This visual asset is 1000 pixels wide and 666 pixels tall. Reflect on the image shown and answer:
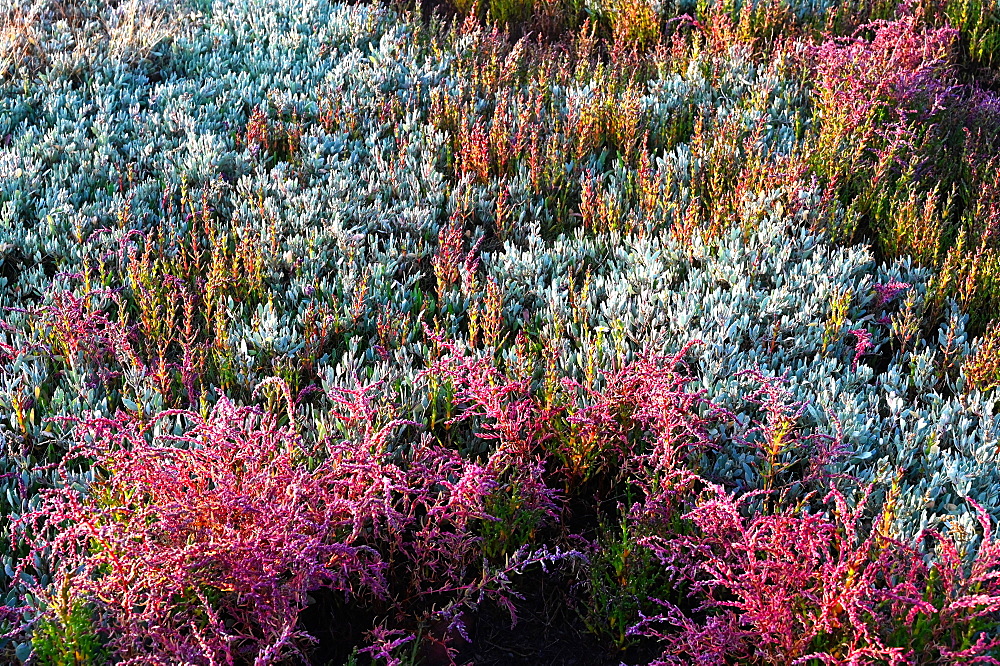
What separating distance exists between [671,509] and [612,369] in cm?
82

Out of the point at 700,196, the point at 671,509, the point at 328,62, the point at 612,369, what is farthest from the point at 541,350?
the point at 328,62

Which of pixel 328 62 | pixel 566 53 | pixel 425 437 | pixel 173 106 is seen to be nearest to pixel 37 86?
pixel 173 106

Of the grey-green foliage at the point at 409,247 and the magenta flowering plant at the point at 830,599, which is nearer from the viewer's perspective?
the magenta flowering plant at the point at 830,599

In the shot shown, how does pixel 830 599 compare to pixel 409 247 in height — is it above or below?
below

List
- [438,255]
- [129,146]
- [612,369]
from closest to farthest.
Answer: [612,369], [438,255], [129,146]

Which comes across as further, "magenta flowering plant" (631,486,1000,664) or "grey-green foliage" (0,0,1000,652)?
"grey-green foliage" (0,0,1000,652)

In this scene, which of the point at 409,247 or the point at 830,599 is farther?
the point at 409,247

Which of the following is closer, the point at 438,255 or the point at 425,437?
the point at 425,437

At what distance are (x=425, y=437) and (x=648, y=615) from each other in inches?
39.9

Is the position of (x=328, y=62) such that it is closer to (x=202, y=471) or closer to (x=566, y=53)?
(x=566, y=53)

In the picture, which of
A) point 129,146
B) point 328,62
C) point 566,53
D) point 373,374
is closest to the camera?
point 373,374

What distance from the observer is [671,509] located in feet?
9.48

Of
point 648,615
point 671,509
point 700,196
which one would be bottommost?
point 648,615

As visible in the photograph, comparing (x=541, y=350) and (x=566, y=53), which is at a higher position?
(x=566, y=53)
